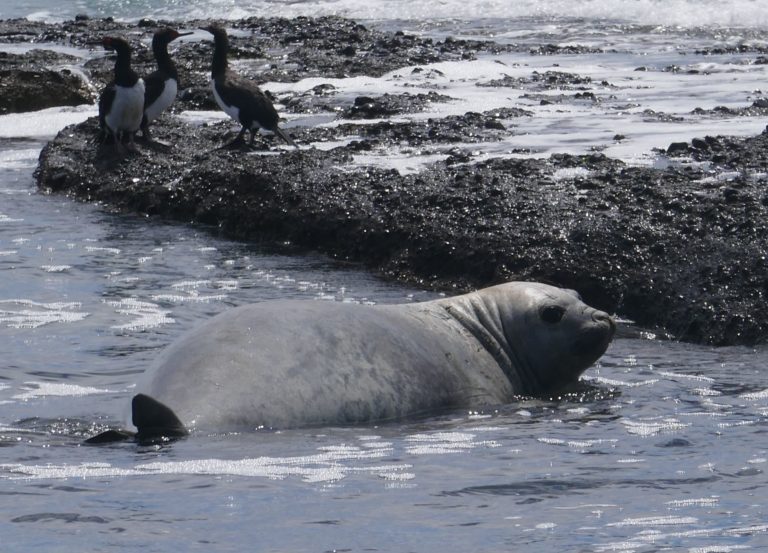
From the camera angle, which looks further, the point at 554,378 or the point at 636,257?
the point at 636,257

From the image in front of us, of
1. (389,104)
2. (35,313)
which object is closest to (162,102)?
(389,104)

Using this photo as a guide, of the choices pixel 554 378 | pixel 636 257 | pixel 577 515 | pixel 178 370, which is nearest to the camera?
pixel 577 515

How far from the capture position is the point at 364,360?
229 inches

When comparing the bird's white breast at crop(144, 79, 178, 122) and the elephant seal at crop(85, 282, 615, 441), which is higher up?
the bird's white breast at crop(144, 79, 178, 122)

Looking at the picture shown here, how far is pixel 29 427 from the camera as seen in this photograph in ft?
18.5

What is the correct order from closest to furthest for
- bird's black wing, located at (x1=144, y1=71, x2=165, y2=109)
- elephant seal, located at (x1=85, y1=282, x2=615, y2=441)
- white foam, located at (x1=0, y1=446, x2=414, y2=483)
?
1. white foam, located at (x1=0, y1=446, x2=414, y2=483)
2. elephant seal, located at (x1=85, y1=282, x2=615, y2=441)
3. bird's black wing, located at (x1=144, y1=71, x2=165, y2=109)

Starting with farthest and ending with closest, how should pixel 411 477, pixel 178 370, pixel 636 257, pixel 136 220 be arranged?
pixel 136 220 → pixel 636 257 → pixel 178 370 → pixel 411 477

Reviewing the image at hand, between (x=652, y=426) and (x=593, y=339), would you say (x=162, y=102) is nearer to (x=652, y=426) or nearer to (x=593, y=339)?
(x=593, y=339)

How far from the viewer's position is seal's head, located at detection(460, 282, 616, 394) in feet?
22.3

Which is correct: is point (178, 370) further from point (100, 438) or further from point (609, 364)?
point (609, 364)

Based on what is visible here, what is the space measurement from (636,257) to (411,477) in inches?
161

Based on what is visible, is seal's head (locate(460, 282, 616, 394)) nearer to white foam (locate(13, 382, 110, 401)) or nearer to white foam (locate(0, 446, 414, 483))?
white foam (locate(13, 382, 110, 401))

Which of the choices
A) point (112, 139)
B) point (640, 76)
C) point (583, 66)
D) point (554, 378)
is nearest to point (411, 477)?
point (554, 378)

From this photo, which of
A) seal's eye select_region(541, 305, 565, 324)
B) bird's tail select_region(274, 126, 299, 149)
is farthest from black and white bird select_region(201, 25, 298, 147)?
seal's eye select_region(541, 305, 565, 324)
